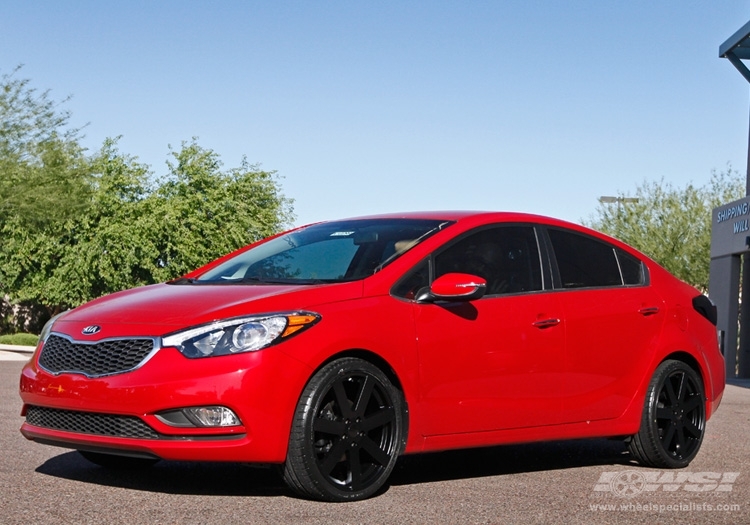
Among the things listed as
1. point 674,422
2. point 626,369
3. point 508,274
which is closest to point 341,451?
point 508,274

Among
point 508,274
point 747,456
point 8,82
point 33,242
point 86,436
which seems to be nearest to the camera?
point 86,436

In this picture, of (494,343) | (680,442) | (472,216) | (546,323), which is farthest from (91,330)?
(680,442)

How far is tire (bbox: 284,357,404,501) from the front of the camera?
6.11 m

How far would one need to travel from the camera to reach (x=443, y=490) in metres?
6.83

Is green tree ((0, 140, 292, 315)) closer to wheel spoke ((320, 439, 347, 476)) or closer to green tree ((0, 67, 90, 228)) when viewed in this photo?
green tree ((0, 67, 90, 228))

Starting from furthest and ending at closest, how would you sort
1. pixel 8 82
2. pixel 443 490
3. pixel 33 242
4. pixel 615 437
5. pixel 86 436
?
pixel 33 242, pixel 8 82, pixel 615 437, pixel 443 490, pixel 86 436

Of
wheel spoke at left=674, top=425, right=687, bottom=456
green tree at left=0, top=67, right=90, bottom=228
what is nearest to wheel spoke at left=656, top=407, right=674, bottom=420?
wheel spoke at left=674, top=425, right=687, bottom=456

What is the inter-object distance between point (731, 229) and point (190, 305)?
3001cm

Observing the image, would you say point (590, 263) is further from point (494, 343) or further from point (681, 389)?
A: point (494, 343)

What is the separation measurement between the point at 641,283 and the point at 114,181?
42.2 m

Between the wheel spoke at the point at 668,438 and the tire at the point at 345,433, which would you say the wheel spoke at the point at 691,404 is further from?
the tire at the point at 345,433

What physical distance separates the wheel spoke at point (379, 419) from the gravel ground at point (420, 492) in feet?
1.28

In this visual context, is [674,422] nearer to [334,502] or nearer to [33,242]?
[334,502]

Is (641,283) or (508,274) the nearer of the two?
(508,274)
